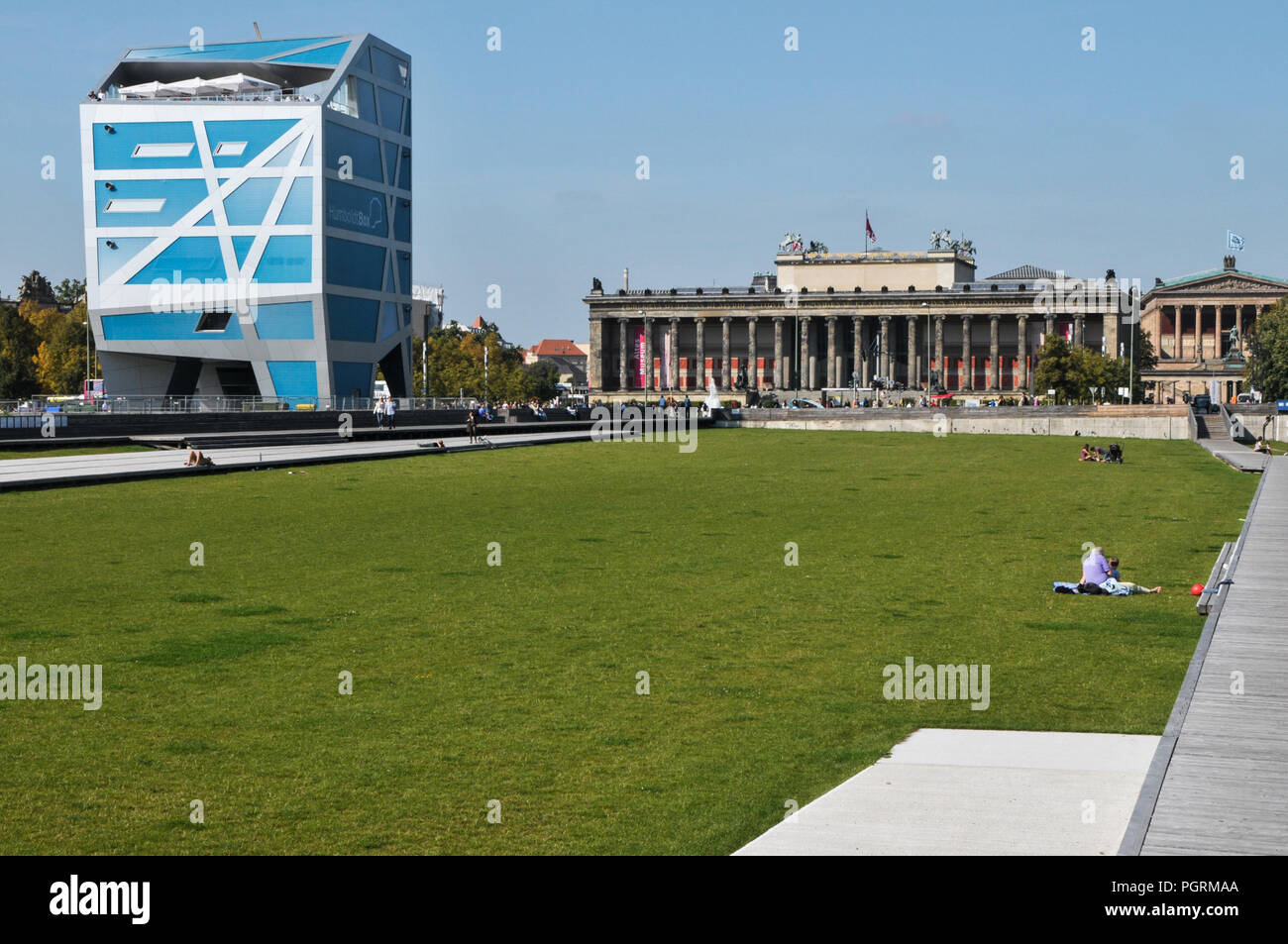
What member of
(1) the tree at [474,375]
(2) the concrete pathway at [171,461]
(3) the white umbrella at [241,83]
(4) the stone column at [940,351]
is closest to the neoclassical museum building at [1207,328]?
(4) the stone column at [940,351]

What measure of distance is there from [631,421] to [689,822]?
2928 inches

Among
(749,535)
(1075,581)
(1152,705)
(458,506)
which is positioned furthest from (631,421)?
(1152,705)

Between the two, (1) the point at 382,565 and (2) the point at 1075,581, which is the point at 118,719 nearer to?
(1) the point at 382,565

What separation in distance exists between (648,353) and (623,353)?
22.1 feet

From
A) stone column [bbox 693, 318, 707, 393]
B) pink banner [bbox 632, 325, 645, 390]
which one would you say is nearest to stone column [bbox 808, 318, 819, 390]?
stone column [bbox 693, 318, 707, 393]

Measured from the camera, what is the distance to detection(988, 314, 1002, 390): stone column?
546 feet

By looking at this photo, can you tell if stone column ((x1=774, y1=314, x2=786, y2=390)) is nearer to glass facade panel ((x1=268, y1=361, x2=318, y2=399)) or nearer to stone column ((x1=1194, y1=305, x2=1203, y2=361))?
stone column ((x1=1194, y1=305, x2=1203, y2=361))

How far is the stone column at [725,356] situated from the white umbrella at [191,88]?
81636mm

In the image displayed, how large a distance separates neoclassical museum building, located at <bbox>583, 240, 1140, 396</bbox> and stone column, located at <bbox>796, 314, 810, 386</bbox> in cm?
17

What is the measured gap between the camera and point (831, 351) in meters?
170

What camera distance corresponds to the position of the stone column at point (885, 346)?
166500mm

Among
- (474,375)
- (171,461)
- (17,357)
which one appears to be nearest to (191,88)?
(17,357)

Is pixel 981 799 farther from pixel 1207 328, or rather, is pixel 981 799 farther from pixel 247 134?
pixel 1207 328

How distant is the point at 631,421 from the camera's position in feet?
274
